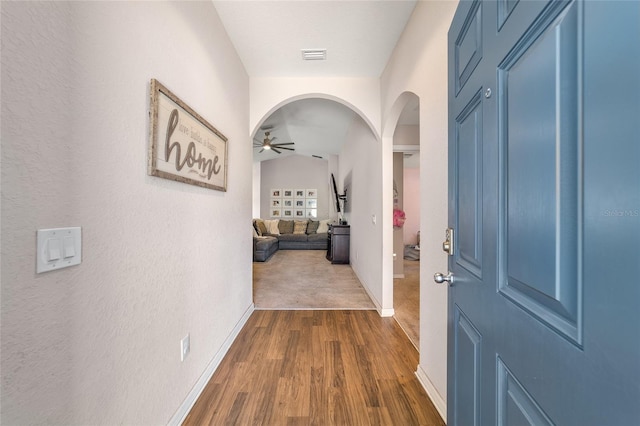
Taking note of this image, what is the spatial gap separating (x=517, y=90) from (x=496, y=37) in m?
0.20

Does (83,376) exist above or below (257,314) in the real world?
above

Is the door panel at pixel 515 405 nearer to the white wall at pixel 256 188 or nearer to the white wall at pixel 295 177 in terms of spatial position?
the white wall at pixel 295 177

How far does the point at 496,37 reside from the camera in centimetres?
68

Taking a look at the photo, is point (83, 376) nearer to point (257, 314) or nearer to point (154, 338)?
point (154, 338)

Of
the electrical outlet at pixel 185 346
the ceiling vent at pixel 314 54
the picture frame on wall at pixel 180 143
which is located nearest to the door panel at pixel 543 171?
the picture frame on wall at pixel 180 143

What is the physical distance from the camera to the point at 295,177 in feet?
29.3

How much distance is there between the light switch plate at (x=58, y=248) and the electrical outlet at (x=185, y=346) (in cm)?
83

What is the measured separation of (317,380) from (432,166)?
5.23 ft

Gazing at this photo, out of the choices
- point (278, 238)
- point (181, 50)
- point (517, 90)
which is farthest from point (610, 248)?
point (278, 238)

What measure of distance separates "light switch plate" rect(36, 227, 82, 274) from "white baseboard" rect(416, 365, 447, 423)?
1.82 metres

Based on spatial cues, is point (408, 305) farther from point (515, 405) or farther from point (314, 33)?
point (314, 33)

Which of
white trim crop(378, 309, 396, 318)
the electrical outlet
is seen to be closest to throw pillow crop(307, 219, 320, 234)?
white trim crop(378, 309, 396, 318)

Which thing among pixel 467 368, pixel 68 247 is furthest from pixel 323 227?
pixel 68 247

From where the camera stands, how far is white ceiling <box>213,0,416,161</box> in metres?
1.85
